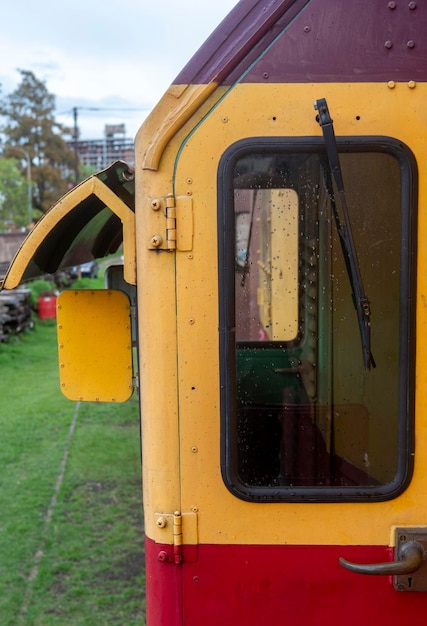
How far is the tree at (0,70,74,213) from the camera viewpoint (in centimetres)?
5728

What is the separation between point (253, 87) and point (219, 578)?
1406 millimetres

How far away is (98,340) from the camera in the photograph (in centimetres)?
262

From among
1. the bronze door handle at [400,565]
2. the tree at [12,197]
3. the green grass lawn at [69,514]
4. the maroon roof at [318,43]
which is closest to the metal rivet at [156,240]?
the maroon roof at [318,43]

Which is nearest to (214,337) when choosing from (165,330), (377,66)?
(165,330)

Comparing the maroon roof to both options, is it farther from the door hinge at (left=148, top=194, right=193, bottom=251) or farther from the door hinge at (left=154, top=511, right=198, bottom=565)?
the door hinge at (left=154, top=511, right=198, bottom=565)

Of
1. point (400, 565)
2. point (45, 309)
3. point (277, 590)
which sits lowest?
point (277, 590)

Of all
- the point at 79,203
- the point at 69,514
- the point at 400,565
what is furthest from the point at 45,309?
the point at 400,565

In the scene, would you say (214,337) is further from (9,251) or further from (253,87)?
(9,251)

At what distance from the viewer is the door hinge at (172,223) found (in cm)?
210

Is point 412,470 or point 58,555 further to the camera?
point 58,555

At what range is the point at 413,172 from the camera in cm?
208

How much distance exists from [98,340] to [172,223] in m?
0.68

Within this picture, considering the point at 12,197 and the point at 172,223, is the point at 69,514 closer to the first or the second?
the point at 172,223

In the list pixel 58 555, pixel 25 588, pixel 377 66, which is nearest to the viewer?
pixel 377 66
